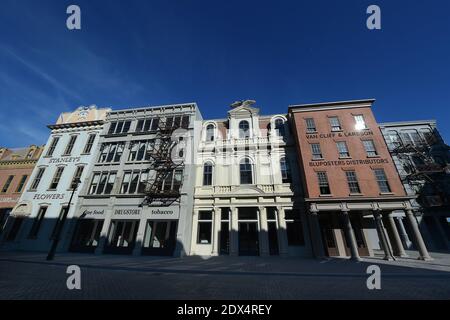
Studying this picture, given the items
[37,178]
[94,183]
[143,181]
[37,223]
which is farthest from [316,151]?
[37,178]

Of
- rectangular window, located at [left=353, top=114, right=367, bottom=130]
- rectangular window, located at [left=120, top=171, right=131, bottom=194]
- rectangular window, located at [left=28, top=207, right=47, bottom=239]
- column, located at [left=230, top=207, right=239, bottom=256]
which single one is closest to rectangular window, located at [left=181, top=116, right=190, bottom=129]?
rectangular window, located at [left=120, top=171, right=131, bottom=194]

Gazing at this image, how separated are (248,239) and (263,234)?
1502 mm

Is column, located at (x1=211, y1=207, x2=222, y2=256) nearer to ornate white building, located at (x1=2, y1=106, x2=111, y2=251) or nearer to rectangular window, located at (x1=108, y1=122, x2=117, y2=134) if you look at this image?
ornate white building, located at (x1=2, y1=106, x2=111, y2=251)

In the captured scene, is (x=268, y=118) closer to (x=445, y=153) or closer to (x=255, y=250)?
(x=255, y=250)

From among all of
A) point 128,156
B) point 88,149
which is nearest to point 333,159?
point 128,156

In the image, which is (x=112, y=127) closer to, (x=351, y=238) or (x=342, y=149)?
(x=342, y=149)

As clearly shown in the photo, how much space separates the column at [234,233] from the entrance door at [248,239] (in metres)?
0.47

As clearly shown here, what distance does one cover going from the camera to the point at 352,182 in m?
15.8

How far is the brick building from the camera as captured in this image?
48.0 ft

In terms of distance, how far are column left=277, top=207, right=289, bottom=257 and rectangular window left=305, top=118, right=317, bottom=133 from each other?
8.52m

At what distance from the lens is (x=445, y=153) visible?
22.7 metres

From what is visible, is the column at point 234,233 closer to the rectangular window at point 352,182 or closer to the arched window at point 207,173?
the arched window at point 207,173

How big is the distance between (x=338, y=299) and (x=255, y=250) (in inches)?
442

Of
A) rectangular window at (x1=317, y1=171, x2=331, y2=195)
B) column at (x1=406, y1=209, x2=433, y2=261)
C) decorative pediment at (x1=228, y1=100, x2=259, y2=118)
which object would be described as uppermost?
decorative pediment at (x1=228, y1=100, x2=259, y2=118)
